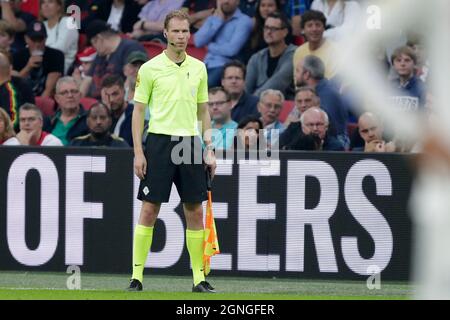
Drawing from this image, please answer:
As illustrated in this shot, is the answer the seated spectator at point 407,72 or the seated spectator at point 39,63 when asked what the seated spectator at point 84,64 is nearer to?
the seated spectator at point 39,63

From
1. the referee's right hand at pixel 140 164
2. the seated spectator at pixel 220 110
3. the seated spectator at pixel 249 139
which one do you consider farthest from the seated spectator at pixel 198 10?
the referee's right hand at pixel 140 164

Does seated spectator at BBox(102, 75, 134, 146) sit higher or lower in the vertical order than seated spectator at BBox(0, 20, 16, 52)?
lower

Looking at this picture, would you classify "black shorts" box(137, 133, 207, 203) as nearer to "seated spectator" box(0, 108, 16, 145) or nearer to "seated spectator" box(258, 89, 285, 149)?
"seated spectator" box(0, 108, 16, 145)

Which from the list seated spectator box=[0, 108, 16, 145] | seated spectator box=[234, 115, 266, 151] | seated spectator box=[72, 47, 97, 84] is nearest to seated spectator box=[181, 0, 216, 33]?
seated spectator box=[72, 47, 97, 84]

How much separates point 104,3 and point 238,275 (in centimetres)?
510

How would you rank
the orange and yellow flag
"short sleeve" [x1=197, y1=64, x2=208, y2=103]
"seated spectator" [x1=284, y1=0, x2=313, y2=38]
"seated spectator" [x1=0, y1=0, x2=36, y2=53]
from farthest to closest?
"seated spectator" [x1=0, y1=0, x2=36, y2=53], "seated spectator" [x1=284, y1=0, x2=313, y2=38], the orange and yellow flag, "short sleeve" [x1=197, y1=64, x2=208, y2=103]

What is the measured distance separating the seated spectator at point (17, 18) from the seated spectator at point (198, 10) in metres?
2.08

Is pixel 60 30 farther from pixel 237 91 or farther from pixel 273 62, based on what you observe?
pixel 273 62

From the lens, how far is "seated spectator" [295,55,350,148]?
439 inches

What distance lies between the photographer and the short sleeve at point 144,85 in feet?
25.7

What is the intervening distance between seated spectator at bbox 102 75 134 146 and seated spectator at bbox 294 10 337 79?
1936 mm
